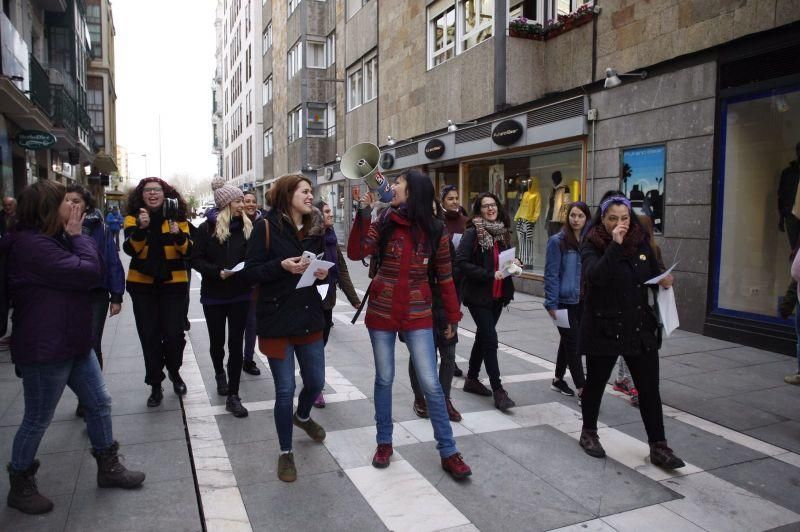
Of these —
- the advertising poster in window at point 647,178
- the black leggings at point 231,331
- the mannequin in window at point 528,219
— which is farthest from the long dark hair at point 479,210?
the mannequin in window at point 528,219

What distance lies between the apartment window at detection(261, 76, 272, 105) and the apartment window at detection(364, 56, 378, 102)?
16275mm

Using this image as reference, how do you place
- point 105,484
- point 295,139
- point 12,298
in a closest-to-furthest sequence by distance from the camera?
point 12,298 < point 105,484 < point 295,139

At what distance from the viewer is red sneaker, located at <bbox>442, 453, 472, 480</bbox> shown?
3.96 metres

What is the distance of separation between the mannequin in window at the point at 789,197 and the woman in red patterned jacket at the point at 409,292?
19.7ft

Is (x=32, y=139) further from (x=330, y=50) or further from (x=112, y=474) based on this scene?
(x=330, y=50)

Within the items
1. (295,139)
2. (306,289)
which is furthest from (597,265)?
(295,139)

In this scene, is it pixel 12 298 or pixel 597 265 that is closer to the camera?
pixel 12 298

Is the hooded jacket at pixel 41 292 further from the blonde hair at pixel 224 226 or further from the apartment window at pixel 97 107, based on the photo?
the apartment window at pixel 97 107

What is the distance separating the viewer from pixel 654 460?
4223 millimetres

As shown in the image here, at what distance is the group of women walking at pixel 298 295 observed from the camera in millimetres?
3459

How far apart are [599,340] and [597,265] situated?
0.53m

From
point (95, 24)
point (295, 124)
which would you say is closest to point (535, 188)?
point (295, 124)

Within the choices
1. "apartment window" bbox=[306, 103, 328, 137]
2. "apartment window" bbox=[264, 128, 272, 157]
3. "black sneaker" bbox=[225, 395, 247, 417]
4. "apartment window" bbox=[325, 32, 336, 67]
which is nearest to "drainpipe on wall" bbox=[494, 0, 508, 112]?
"black sneaker" bbox=[225, 395, 247, 417]

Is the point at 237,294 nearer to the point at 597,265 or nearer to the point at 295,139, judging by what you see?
the point at 597,265
